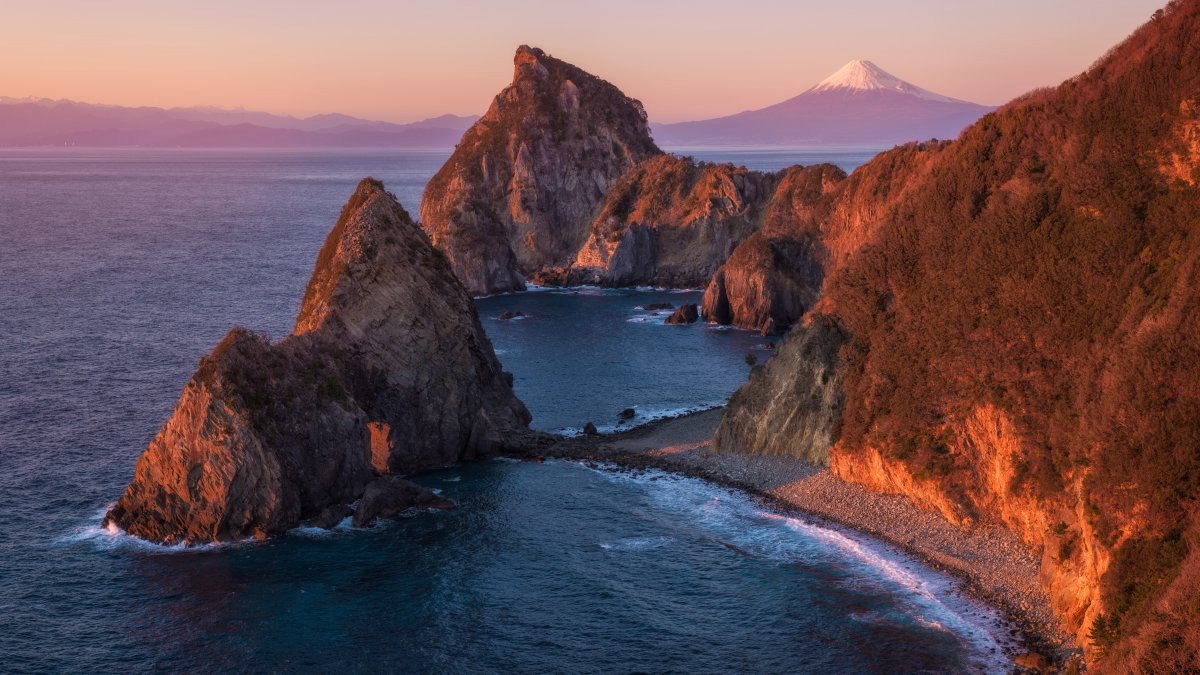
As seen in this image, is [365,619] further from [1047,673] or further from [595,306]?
[595,306]

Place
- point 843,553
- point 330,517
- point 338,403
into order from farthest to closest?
1. point 338,403
2. point 330,517
3. point 843,553

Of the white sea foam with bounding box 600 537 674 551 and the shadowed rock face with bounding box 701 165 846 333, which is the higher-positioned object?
the shadowed rock face with bounding box 701 165 846 333

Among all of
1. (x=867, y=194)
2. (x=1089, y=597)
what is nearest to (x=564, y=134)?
(x=867, y=194)

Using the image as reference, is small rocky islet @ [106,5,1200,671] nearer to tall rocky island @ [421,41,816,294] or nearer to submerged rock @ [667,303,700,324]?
submerged rock @ [667,303,700,324]

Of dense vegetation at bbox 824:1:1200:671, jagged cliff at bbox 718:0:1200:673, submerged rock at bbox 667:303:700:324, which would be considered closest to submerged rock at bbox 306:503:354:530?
jagged cliff at bbox 718:0:1200:673

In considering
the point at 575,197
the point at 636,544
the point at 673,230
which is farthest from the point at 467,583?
the point at 575,197

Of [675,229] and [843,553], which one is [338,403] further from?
[675,229]
